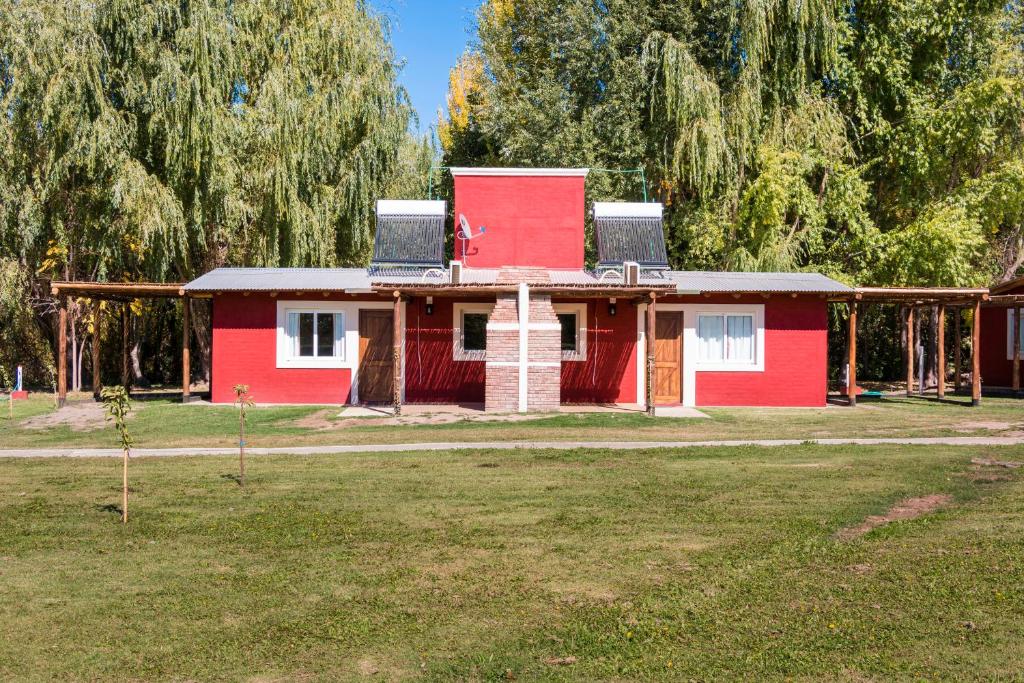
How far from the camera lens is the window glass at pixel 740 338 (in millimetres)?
20656

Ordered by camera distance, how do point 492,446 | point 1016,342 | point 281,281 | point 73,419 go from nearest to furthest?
point 492,446
point 73,419
point 281,281
point 1016,342

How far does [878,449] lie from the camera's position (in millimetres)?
12578

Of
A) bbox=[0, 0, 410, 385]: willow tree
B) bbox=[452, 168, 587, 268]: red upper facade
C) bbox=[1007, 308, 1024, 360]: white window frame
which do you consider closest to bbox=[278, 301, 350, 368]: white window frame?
bbox=[452, 168, 587, 268]: red upper facade

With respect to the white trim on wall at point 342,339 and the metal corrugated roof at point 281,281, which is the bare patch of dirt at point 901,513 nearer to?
the metal corrugated roof at point 281,281

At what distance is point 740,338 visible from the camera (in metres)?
20.7

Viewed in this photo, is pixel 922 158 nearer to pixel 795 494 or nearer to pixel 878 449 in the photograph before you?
pixel 878 449

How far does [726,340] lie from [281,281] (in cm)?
947

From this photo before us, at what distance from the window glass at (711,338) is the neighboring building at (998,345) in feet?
29.7

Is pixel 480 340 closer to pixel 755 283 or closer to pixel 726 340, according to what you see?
pixel 726 340

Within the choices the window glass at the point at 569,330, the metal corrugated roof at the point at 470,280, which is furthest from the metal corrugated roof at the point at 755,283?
the window glass at the point at 569,330

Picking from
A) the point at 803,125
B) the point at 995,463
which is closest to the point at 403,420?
the point at 995,463

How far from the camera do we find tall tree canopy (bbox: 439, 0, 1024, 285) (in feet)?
82.8

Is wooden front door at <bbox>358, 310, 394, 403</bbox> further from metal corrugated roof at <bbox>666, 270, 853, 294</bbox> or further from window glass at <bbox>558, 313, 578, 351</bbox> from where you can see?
metal corrugated roof at <bbox>666, 270, 853, 294</bbox>

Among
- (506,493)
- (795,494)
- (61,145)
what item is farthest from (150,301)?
(795,494)
